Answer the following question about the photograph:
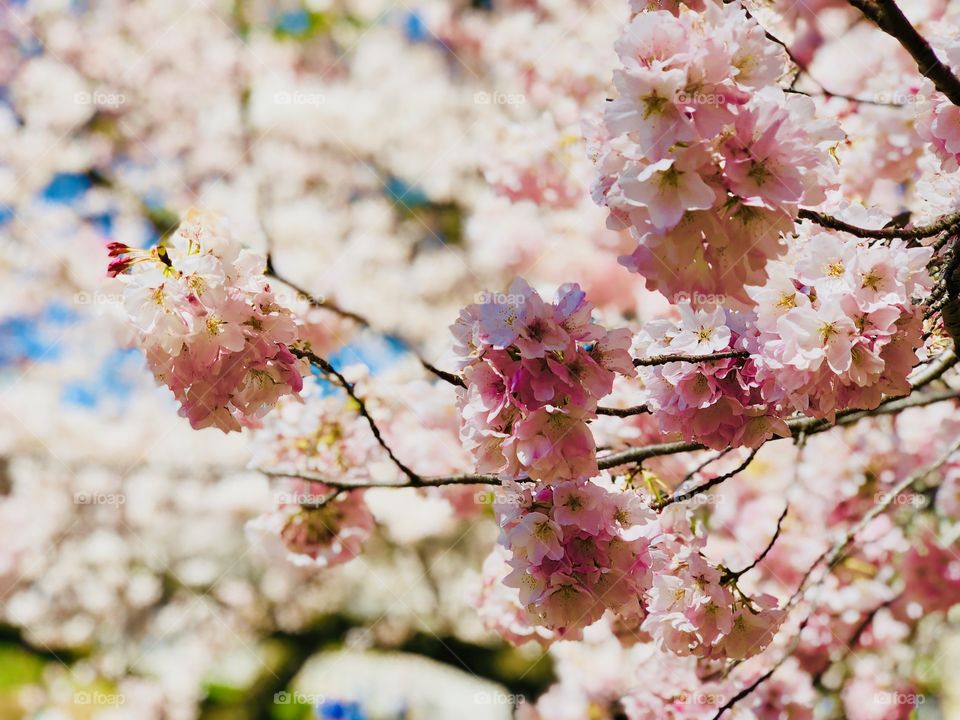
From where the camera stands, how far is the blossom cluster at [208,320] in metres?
1.35

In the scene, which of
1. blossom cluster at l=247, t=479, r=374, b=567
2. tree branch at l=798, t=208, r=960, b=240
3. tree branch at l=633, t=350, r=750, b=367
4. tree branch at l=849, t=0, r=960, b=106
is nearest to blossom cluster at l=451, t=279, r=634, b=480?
tree branch at l=633, t=350, r=750, b=367

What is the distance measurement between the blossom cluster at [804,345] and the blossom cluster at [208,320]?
2.38ft

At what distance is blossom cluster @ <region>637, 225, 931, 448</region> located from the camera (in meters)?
1.21

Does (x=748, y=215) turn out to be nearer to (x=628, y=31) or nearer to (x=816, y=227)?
(x=628, y=31)

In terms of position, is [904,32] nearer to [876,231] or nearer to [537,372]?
[876,231]

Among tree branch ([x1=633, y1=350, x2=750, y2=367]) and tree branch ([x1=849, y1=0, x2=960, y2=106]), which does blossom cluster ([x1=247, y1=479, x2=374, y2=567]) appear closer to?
tree branch ([x1=633, y1=350, x2=750, y2=367])

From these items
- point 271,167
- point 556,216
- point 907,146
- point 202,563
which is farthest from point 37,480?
point 907,146

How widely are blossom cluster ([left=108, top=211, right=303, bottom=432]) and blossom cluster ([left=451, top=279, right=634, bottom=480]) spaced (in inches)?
15.6

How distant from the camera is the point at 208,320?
1.37 metres

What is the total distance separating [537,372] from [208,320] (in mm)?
596

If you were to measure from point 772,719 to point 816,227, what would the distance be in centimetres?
179

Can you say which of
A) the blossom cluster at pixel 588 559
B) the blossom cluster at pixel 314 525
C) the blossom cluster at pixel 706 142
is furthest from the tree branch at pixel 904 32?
the blossom cluster at pixel 314 525

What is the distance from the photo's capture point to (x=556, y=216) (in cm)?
418

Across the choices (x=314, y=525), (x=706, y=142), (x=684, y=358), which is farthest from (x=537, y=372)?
(x=314, y=525)
